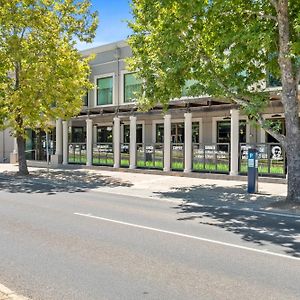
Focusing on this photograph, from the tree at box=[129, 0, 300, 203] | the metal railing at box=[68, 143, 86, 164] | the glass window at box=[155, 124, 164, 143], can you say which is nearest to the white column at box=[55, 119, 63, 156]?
the metal railing at box=[68, 143, 86, 164]

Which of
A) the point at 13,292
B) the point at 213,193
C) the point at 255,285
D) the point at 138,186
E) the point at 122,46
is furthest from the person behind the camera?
the point at 122,46

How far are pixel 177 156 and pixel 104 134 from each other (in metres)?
10.4

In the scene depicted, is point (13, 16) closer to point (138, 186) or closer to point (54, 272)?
point (138, 186)

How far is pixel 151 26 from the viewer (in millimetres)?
15180

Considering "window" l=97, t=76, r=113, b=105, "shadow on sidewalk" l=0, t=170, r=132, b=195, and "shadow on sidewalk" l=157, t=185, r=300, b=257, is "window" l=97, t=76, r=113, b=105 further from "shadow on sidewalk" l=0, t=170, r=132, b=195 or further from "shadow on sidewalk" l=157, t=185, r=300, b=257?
"shadow on sidewalk" l=157, t=185, r=300, b=257

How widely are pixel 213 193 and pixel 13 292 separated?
1146 cm

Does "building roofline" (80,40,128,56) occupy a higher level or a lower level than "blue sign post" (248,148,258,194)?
higher

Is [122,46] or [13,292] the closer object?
[13,292]

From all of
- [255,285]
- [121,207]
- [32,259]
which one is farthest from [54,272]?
[121,207]

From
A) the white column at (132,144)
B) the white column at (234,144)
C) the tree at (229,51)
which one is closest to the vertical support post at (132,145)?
the white column at (132,144)

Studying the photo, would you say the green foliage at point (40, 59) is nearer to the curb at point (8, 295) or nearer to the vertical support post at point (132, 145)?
the vertical support post at point (132, 145)

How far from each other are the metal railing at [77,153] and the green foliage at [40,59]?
17.6 feet

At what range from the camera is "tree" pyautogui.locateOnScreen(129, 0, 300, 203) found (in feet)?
40.3

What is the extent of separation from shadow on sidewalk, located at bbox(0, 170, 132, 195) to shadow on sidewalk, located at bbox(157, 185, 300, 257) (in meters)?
3.73
